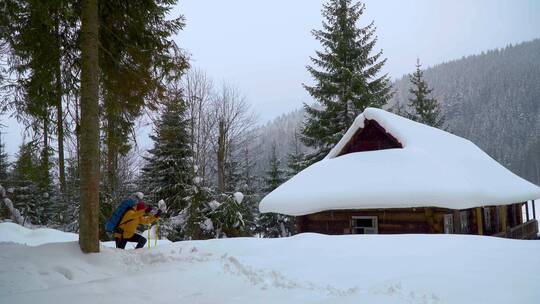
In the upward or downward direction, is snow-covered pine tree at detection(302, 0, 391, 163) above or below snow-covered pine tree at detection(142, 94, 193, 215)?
above

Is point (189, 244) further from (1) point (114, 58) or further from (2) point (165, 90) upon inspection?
(1) point (114, 58)

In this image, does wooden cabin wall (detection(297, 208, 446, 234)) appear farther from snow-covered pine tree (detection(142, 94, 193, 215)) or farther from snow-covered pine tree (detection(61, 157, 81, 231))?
snow-covered pine tree (detection(61, 157, 81, 231))

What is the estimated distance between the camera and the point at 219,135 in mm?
25422

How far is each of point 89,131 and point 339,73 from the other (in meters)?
21.1

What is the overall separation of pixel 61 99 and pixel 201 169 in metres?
16.0

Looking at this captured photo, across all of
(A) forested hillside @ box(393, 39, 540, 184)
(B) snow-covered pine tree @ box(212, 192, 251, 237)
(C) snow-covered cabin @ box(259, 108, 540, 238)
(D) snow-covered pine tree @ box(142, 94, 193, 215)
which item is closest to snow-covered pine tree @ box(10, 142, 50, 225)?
(D) snow-covered pine tree @ box(142, 94, 193, 215)

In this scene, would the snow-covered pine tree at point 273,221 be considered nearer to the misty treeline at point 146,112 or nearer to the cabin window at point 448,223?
the misty treeline at point 146,112

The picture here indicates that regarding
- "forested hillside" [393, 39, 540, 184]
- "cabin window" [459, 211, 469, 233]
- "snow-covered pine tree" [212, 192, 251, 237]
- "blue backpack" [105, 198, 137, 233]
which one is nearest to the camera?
"blue backpack" [105, 198, 137, 233]

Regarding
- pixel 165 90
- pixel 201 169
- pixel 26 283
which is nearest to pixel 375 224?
pixel 165 90

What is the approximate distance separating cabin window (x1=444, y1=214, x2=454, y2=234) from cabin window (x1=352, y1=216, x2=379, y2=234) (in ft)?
7.80

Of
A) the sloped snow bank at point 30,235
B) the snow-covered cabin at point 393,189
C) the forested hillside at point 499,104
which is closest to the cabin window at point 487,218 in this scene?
the snow-covered cabin at point 393,189

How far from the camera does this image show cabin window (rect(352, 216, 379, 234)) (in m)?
14.0

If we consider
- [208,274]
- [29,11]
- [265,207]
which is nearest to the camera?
[208,274]

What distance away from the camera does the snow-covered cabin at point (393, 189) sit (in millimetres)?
12445
